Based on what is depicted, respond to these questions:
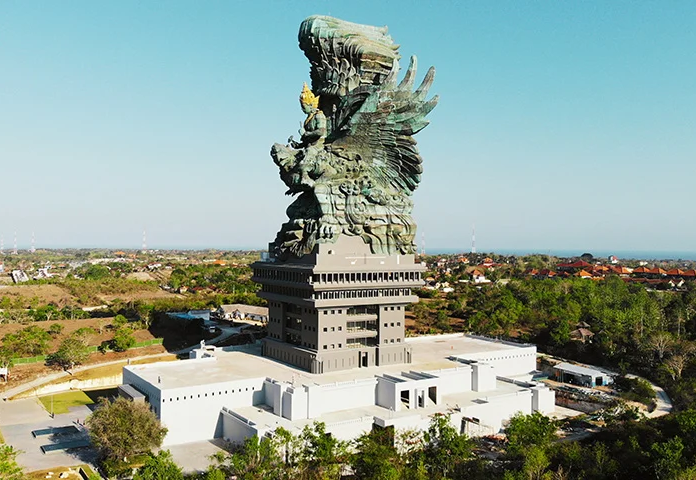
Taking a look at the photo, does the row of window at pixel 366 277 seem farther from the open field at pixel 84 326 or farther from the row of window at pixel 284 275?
the open field at pixel 84 326

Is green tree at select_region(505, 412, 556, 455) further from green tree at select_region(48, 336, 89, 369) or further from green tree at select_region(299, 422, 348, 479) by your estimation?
green tree at select_region(48, 336, 89, 369)

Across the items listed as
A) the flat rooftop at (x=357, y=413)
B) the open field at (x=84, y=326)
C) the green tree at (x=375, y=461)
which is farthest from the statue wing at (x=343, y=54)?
the open field at (x=84, y=326)

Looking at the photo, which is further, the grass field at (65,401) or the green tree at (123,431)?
the grass field at (65,401)

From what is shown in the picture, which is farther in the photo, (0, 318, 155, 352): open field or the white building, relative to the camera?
(0, 318, 155, 352): open field

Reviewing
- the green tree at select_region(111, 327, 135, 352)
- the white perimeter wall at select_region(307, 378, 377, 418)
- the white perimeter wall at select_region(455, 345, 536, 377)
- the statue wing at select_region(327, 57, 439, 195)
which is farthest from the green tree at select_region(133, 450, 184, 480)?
the green tree at select_region(111, 327, 135, 352)

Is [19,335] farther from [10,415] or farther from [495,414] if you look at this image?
[495,414]

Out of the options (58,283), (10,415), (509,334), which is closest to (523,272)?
(509,334)

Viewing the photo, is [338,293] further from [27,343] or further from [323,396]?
[27,343]
